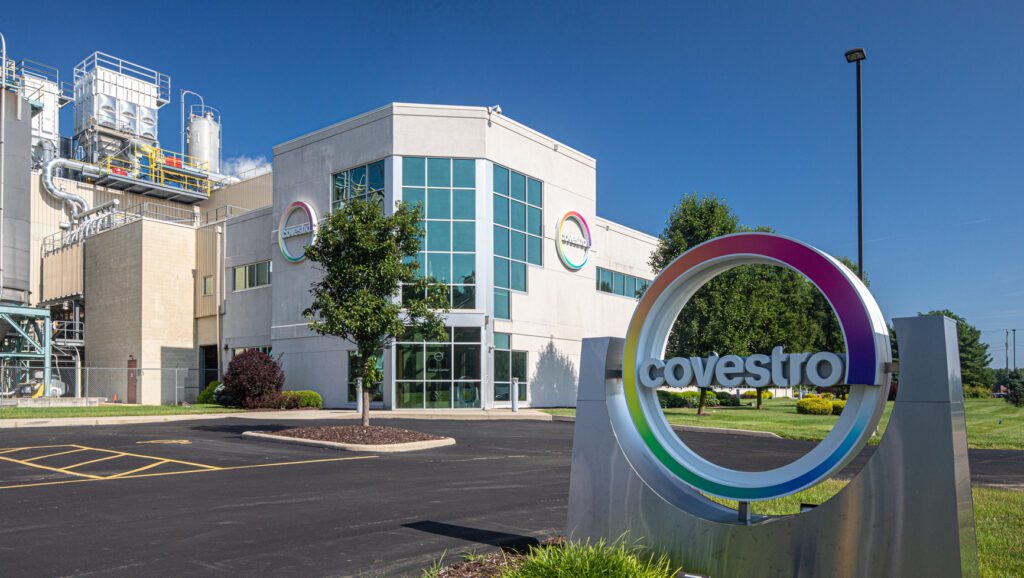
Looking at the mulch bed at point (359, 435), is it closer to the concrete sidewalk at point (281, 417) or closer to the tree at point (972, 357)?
the concrete sidewalk at point (281, 417)

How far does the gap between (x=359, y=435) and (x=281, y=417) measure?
979 centimetres

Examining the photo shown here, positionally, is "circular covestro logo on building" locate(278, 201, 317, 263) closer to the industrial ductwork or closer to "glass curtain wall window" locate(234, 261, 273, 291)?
"glass curtain wall window" locate(234, 261, 273, 291)

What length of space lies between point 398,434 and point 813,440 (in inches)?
446

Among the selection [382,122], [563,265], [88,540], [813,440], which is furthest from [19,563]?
[563,265]

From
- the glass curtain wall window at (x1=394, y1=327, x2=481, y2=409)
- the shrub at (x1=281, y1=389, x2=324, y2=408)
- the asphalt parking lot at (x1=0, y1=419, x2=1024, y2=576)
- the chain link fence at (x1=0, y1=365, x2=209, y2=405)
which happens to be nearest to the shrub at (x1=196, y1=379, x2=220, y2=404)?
the chain link fence at (x1=0, y1=365, x2=209, y2=405)

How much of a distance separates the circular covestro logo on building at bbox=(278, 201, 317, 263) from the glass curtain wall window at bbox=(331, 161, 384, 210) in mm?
1606

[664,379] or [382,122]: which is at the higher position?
[382,122]

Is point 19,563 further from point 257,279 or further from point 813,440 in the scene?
point 257,279

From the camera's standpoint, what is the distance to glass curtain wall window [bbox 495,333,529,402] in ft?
108

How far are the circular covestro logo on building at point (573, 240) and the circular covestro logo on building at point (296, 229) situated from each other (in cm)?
1177

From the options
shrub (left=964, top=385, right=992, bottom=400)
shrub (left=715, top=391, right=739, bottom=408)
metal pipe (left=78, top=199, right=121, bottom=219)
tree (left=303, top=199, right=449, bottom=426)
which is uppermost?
metal pipe (left=78, top=199, right=121, bottom=219)

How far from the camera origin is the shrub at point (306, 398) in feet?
108

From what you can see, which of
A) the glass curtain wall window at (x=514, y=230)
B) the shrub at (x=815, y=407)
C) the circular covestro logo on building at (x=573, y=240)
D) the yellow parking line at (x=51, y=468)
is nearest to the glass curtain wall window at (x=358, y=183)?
Answer: the glass curtain wall window at (x=514, y=230)

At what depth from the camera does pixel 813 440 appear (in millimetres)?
20734
